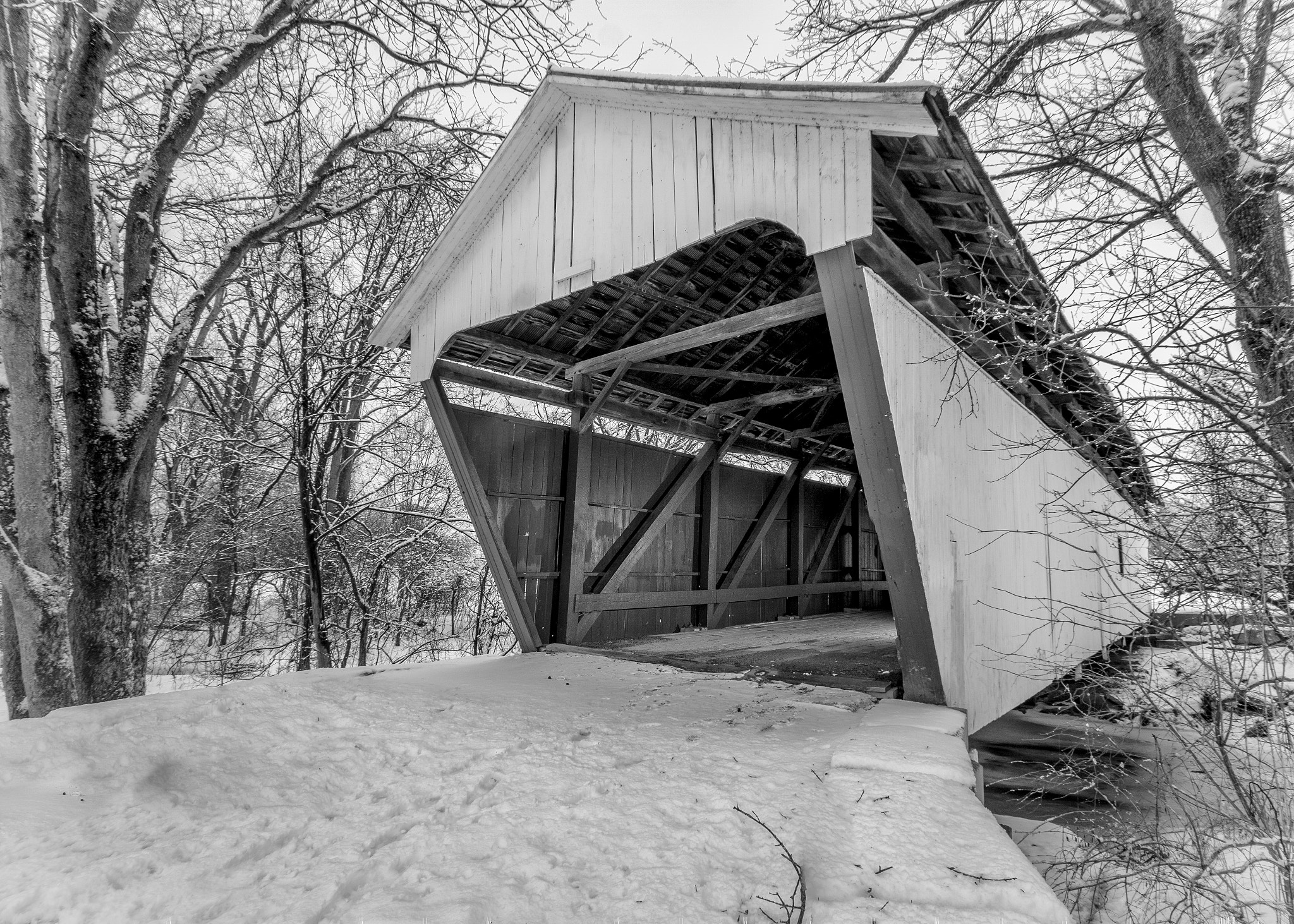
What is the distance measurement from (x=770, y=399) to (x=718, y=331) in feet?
8.59

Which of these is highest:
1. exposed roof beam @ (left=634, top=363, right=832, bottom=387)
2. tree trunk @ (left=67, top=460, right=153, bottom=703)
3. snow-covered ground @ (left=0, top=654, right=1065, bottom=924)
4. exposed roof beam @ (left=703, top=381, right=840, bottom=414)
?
exposed roof beam @ (left=634, top=363, right=832, bottom=387)

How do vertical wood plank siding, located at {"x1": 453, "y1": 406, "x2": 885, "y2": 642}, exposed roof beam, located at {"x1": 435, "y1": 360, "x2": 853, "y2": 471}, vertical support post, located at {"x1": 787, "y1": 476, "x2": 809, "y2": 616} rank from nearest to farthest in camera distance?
exposed roof beam, located at {"x1": 435, "y1": 360, "x2": 853, "y2": 471} < vertical wood plank siding, located at {"x1": 453, "y1": 406, "x2": 885, "y2": 642} < vertical support post, located at {"x1": 787, "y1": 476, "x2": 809, "y2": 616}

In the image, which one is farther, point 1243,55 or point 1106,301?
point 1243,55

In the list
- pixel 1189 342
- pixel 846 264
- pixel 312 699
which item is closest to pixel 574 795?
pixel 312 699

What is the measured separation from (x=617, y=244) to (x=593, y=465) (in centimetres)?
273

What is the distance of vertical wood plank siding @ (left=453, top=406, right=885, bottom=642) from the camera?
5.70 m

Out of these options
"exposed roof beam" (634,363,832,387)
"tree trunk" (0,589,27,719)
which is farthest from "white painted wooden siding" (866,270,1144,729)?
"tree trunk" (0,589,27,719)

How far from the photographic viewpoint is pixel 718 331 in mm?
4367

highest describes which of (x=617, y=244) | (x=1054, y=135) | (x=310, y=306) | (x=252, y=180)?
(x=252, y=180)

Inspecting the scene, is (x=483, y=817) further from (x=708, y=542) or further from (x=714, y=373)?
(x=708, y=542)

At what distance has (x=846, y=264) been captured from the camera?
3.15 metres

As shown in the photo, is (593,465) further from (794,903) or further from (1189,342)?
(794,903)

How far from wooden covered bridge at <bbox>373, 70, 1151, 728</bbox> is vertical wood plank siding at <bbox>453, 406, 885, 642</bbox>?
0.03 metres

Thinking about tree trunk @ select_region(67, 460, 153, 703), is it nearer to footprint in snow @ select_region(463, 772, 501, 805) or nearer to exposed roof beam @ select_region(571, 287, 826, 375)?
footprint in snow @ select_region(463, 772, 501, 805)
